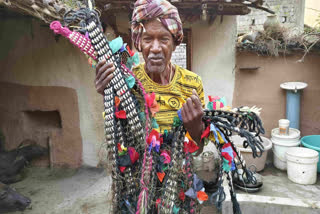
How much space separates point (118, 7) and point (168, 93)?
8.13 ft

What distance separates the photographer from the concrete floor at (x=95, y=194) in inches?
112

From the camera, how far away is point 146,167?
116cm

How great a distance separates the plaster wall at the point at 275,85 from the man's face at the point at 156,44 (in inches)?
140

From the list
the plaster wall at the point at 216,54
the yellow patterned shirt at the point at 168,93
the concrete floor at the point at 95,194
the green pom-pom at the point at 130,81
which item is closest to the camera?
the green pom-pom at the point at 130,81

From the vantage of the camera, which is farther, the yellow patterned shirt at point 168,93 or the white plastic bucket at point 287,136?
the white plastic bucket at point 287,136

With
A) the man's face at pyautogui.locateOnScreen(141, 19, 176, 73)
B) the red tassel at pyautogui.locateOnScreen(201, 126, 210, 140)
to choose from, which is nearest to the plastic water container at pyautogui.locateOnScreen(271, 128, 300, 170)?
the red tassel at pyautogui.locateOnScreen(201, 126, 210, 140)

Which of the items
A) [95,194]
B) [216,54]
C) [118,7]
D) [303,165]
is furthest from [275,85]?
[95,194]

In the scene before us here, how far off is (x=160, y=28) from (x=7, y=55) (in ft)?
13.9

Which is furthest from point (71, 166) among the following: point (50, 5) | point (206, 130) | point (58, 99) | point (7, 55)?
point (206, 130)

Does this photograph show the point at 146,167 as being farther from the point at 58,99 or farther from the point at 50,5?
the point at 58,99

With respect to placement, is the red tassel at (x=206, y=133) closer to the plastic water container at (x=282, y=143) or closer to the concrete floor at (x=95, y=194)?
the concrete floor at (x=95, y=194)

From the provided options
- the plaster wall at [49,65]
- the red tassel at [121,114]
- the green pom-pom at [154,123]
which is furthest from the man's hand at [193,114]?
the plaster wall at [49,65]

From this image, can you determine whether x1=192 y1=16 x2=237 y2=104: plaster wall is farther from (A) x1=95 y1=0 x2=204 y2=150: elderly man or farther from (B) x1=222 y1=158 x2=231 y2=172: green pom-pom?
(B) x1=222 y1=158 x2=231 y2=172: green pom-pom

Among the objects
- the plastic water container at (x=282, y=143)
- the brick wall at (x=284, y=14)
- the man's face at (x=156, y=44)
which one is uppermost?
the brick wall at (x=284, y=14)
